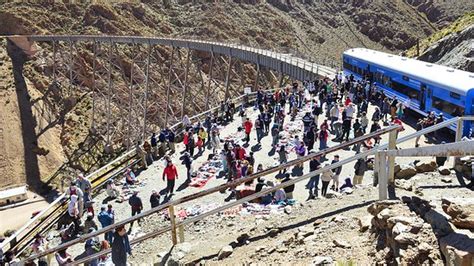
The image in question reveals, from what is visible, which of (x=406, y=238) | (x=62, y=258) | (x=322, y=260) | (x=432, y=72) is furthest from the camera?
(x=432, y=72)

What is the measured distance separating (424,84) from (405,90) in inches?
68.4

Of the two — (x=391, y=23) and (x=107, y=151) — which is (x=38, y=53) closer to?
(x=107, y=151)

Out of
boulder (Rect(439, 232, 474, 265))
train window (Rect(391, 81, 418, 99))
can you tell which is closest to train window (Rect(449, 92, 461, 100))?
train window (Rect(391, 81, 418, 99))

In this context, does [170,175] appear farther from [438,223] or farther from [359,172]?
[438,223]

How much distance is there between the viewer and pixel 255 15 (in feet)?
229

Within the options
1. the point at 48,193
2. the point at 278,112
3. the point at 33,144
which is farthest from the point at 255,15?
the point at 278,112

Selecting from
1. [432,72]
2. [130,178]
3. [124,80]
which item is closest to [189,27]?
[124,80]

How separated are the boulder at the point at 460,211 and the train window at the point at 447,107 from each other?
1177 centimetres

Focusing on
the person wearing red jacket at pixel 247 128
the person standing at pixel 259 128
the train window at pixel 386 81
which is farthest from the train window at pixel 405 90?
the person wearing red jacket at pixel 247 128

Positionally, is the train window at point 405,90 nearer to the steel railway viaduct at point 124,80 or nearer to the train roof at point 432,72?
the train roof at point 432,72

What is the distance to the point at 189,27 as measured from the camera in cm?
6234

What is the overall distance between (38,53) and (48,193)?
69.1 ft

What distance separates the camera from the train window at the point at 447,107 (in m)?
15.3

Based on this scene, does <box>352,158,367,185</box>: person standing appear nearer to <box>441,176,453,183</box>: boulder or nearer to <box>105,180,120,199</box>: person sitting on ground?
<box>441,176,453,183</box>: boulder
